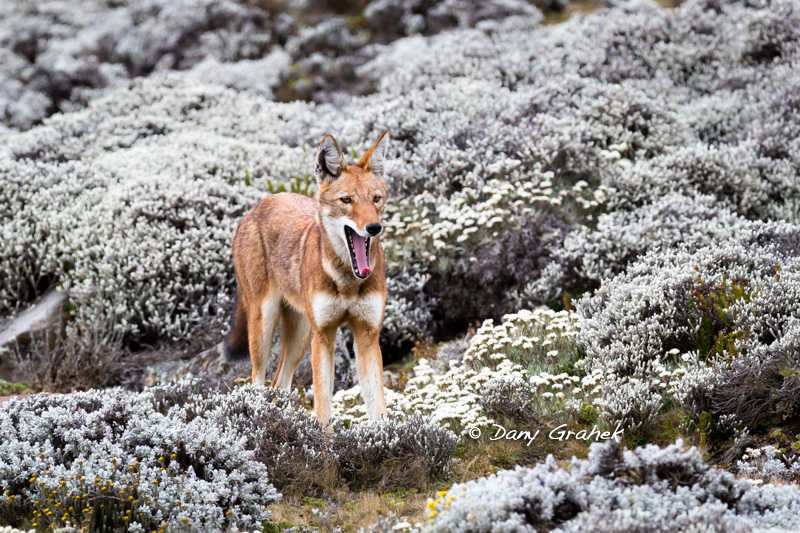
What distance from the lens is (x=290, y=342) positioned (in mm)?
6840

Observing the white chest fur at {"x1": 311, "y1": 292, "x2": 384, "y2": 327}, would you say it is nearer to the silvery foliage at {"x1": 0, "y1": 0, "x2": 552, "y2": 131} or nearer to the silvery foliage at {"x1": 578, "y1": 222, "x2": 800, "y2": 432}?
the silvery foliage at {"x1": 578, "y1": 222, "x2": 800, "y2": 432}

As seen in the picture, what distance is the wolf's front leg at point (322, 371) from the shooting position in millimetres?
5625

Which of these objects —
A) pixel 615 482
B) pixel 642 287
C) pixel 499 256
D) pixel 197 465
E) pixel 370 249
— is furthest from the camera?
pixel 499 256

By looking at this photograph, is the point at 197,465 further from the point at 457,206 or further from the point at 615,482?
the point at 457,206

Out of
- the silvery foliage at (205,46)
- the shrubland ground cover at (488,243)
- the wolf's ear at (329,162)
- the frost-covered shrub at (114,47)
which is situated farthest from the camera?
the frost-covered shrub at (114,47)

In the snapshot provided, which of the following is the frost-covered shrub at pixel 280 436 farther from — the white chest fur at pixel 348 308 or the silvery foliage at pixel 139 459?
the white chest fur at pixel 348 308

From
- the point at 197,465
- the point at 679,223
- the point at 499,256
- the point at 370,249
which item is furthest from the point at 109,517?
the point at 679,223

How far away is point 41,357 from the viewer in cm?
825

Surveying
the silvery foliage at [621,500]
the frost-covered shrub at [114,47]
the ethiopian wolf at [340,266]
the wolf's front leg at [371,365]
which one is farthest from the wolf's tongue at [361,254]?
the frost-covered shrub at [114,47]

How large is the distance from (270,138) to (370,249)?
768cm

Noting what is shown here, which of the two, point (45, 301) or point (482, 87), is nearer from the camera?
point (45, 301)

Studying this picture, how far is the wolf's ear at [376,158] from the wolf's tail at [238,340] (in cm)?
214

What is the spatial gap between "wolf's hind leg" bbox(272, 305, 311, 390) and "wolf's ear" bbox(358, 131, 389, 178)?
1787 mm

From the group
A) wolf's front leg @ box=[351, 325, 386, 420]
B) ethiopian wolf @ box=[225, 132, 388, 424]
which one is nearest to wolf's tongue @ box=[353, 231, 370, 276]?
ethiopian wolf @ box=[225, 132, 388, 424]
